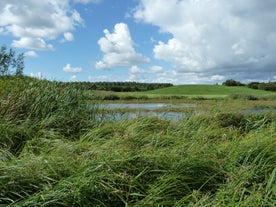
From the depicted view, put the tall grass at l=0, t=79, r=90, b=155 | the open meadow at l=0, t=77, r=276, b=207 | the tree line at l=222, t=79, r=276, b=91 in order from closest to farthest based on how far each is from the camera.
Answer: the open meadow at l=0, t=77, r=276, b=207 → the tall grass at l=0, t=79, r=90, b=155 → the tree line at l=222, t=79, r=276, b=91

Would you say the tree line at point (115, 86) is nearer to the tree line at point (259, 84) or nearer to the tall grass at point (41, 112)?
the tall grass at point (41, 112)

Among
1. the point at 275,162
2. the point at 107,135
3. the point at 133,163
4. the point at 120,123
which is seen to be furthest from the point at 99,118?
the point at 275,162

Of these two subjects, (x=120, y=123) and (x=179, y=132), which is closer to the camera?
(x=179, y=132)

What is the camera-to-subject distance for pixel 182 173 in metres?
3.70

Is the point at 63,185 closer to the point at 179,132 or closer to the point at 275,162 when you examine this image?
the point at 275,162

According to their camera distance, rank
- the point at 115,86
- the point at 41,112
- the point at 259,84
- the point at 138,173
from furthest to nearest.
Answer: the point at 259,84 → the point at 115,86 → the point at 41,112 → the point at 138,173

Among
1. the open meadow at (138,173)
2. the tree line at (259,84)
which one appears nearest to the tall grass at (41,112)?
the open meadow at (138,173)

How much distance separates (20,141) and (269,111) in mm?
5673

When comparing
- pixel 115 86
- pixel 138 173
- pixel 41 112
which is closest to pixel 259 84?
pixel 115 86

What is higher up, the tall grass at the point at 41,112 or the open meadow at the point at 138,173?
the tall grass at the point at 41,112

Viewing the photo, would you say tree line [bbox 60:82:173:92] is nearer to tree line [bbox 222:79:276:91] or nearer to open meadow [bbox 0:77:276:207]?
open meadow [bbox 0:77:276:207]

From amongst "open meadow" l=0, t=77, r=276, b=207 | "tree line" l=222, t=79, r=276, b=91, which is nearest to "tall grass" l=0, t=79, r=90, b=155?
"open meadow" l=0, t=77, r=276, b=207

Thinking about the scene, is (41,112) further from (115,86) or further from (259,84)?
(259,84)

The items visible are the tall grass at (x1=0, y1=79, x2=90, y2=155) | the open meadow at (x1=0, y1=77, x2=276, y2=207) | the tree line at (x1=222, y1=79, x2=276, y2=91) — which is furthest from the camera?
the tree line at (x1=222, y1=79, x2=276, y2=91)
